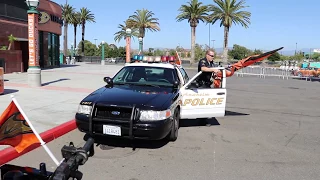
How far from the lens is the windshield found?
21.9 feet

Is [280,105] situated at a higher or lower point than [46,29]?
lower

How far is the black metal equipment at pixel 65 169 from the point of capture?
2.27 m

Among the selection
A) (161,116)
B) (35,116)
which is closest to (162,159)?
(161,116)

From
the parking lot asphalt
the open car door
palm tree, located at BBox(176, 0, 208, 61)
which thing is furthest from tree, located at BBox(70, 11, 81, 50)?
the open car door

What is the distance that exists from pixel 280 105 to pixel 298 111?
1143 mm

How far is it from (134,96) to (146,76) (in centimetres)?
149

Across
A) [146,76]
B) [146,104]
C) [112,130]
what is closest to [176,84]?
[146,76]

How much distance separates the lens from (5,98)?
9422 mm

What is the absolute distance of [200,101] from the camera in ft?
21.9

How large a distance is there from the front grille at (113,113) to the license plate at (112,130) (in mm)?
154

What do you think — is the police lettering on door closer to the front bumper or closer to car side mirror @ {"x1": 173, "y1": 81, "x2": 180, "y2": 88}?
car side mirror @ {"x1": 173, "y1": 81, "x2": 180, "y2": 88}

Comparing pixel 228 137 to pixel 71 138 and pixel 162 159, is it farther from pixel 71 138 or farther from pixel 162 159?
pixel 71 138

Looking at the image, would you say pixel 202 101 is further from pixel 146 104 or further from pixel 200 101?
pixel 146 104

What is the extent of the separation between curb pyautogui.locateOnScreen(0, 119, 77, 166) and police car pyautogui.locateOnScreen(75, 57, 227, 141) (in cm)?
90
